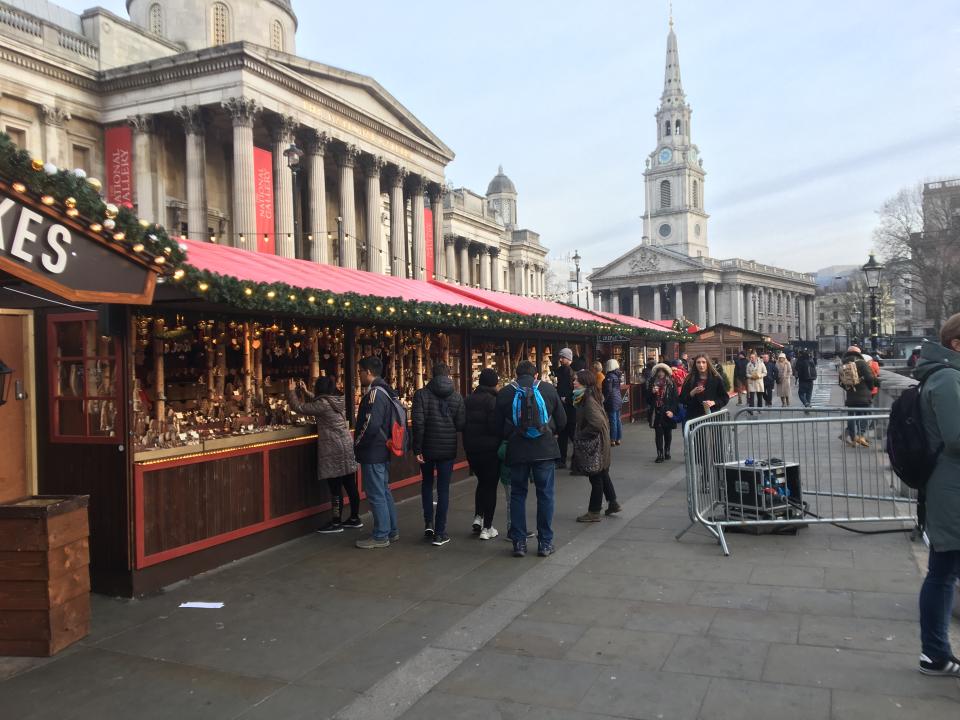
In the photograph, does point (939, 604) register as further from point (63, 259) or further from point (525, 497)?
point (63, 259)

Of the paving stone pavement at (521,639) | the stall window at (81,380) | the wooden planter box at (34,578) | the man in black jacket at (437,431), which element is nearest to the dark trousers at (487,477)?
the man in black jacket at (437,431)

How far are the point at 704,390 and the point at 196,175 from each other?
25.4 metres

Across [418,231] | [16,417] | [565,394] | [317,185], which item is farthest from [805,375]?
[418,231]

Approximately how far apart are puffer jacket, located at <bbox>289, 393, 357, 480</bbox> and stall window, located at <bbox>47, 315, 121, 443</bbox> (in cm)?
192

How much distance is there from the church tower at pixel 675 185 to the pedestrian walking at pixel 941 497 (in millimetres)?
116262

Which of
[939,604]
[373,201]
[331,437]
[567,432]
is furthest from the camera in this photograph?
[373,201]

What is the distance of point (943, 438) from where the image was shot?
3998 millimetres

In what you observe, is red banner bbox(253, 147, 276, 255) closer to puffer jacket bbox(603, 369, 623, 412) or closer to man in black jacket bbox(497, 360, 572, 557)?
puffer jacket bbox(603, 369, 623, 412)

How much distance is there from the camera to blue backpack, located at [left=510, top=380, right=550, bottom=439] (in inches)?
272

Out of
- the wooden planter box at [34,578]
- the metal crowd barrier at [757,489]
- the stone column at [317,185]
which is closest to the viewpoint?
the wooden planter box at [34,578]

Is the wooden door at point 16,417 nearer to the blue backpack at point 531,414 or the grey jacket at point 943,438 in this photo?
the blue backpack at point 531,414

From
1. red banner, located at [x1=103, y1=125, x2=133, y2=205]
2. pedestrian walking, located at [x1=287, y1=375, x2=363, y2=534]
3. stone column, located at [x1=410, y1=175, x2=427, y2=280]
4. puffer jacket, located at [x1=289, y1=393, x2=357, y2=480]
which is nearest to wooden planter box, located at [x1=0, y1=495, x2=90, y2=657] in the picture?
pedestrian walking, located at [x1=287, y1=375, x2=363, y2=534]

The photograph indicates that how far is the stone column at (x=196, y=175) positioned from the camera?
2944 cm

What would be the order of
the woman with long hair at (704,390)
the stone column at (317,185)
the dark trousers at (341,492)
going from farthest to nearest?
the stone column at (317,185) < the woman with long hair at (704,390) < the dark trousers at (341,492)
